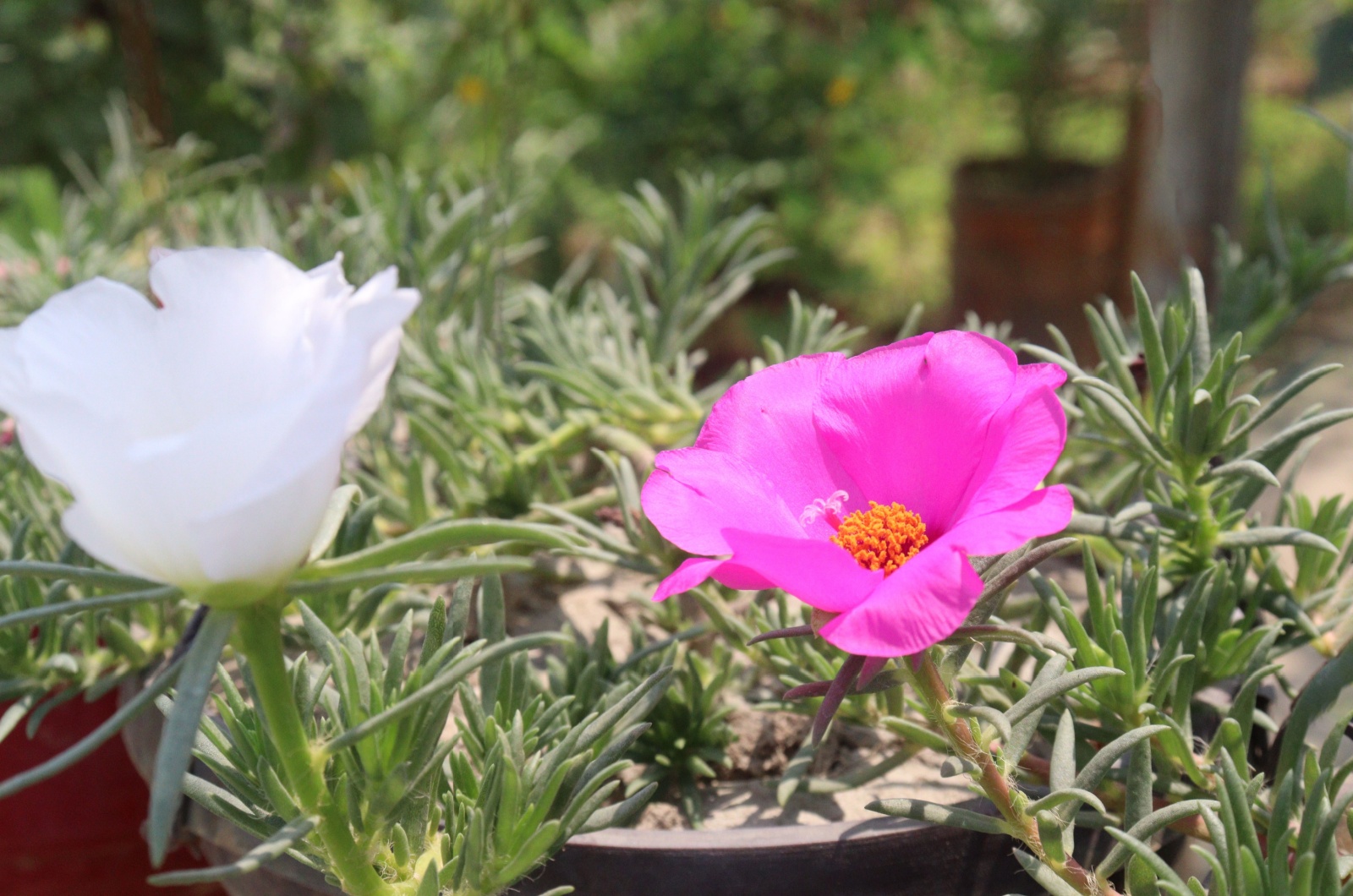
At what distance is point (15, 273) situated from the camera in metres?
0.60

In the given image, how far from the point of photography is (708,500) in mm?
292

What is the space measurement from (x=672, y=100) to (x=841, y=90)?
0.82 ft

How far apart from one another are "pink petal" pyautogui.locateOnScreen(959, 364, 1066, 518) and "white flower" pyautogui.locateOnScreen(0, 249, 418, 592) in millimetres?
134

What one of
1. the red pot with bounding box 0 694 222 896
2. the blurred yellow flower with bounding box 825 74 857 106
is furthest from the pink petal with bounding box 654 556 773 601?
the blurred yellow flower with bounding box 825 74 857 106

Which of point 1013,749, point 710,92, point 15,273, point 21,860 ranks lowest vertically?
point 21,860

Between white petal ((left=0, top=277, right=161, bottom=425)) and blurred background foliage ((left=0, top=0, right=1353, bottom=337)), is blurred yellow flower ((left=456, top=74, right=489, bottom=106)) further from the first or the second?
white petal ((left=0, top=277, right=161, bottom=425))

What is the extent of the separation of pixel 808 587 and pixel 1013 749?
0.07 metres

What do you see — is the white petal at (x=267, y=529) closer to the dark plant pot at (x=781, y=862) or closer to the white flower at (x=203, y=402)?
the white flower at (x=203, y=402)

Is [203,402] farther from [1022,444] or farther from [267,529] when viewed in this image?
[1022,444]

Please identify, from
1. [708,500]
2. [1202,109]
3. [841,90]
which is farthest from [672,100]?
[708,500]

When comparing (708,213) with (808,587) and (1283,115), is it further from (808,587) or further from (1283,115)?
(1283,115)

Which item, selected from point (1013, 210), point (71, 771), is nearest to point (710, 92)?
point (1013, 210)

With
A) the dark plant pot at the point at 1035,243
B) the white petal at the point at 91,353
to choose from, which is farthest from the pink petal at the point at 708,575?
the dark plant pot at the point at 1035,243

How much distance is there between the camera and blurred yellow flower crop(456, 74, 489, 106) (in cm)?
142
